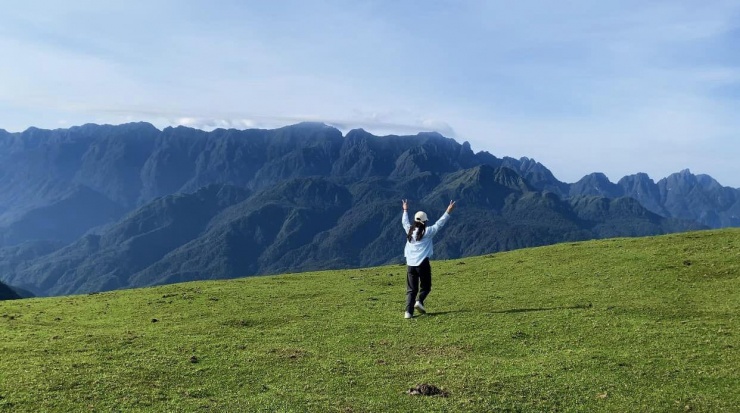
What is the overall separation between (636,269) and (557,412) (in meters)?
21.3

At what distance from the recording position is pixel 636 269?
106 feet

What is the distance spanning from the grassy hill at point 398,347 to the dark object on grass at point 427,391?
245 mm

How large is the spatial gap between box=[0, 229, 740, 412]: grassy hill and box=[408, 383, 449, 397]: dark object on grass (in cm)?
25

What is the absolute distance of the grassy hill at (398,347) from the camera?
574 inches

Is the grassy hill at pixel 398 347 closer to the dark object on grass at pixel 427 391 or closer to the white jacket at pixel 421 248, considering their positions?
the dark object on grass at pixel 427 391

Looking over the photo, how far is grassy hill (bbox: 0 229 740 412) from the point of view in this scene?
1458cm

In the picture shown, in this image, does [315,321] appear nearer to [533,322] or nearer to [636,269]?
[533,322]

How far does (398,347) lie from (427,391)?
449cm

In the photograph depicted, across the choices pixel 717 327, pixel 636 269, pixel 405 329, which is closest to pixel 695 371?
pixel 717 327

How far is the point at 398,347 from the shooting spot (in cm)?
1941

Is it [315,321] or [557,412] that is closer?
[557,412]

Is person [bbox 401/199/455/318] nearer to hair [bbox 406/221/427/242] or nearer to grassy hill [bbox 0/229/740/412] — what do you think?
hair [bbox 406/221/427/242]

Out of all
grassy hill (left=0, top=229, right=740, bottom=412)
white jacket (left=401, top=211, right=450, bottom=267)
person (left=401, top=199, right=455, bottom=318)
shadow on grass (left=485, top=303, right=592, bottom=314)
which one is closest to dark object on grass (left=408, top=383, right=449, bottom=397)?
grassy hill (left=0, top=229, right=740, bottom=412)

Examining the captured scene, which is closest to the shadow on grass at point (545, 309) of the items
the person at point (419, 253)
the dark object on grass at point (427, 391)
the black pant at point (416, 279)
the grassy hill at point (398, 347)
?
the grassy hill at point (398, 347)
